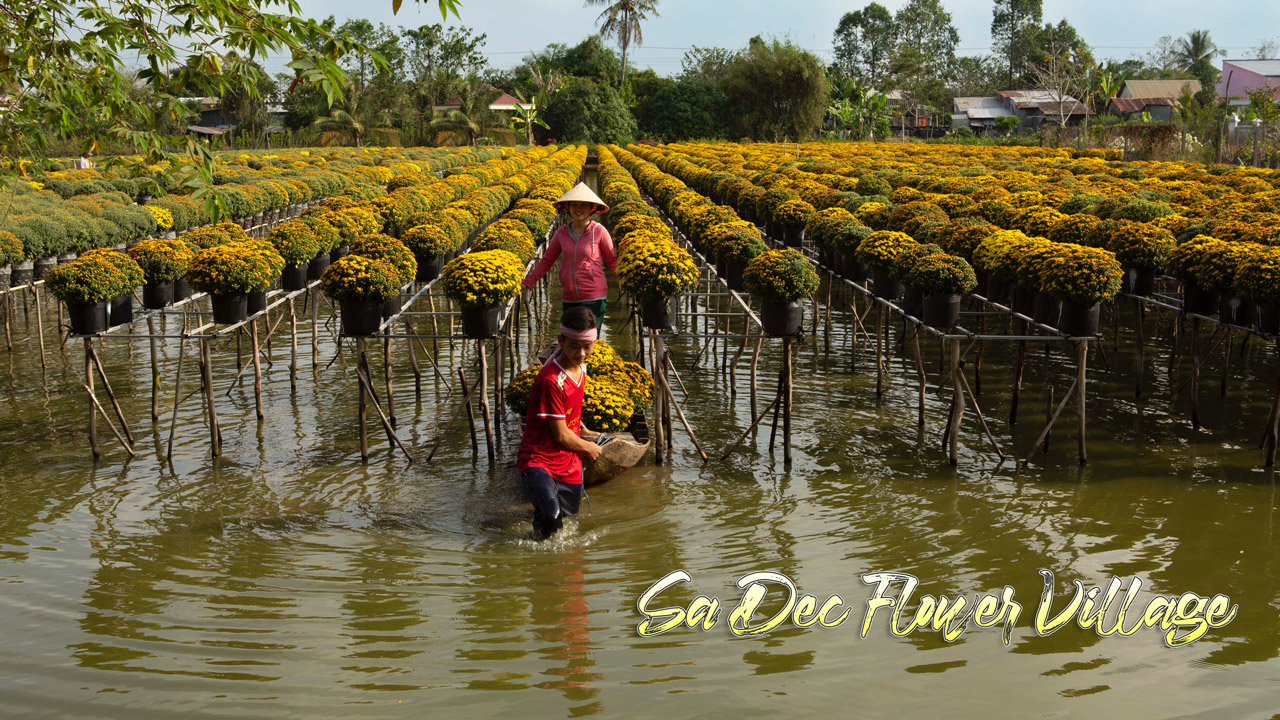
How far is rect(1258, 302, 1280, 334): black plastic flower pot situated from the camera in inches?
381

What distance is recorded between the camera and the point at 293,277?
44.8ft

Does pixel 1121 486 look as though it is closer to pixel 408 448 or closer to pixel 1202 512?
pixel 1202 512

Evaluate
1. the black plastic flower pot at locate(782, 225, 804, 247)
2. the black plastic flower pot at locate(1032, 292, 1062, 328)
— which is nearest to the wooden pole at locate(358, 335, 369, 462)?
the black plastic flower pot at locate(1032, 292, 1062, 328)

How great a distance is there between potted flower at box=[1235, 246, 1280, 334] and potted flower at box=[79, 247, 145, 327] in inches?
422

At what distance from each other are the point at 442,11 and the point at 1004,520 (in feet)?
19.3

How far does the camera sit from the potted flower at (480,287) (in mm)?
9766

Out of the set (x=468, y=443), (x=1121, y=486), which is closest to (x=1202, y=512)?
(x=1121, y=486)

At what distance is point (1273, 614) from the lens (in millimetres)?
6605

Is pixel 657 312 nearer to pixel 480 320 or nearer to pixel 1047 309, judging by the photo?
pixel 480 320

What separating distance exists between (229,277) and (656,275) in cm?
441

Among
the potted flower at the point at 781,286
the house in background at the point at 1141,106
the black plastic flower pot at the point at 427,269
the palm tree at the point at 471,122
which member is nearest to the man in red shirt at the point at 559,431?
the potted flower at the point at 781,286

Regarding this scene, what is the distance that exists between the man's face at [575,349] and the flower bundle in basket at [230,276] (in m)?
5.29

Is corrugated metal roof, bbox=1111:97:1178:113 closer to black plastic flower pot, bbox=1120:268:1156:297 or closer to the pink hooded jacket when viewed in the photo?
black plastic flower pot, bbox=1120:268:1156:297

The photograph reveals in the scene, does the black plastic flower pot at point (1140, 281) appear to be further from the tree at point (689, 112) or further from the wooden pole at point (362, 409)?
the tree at point (689, 112)
